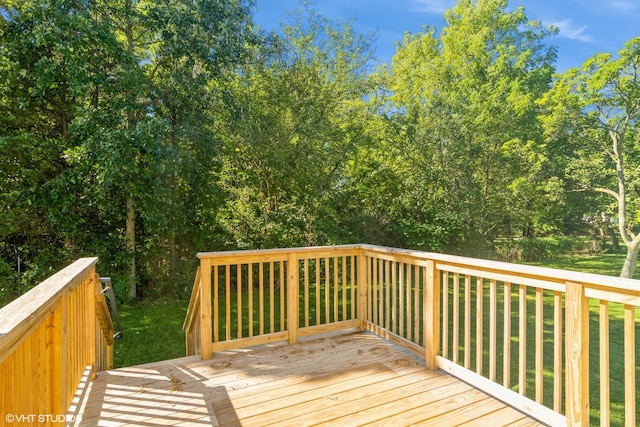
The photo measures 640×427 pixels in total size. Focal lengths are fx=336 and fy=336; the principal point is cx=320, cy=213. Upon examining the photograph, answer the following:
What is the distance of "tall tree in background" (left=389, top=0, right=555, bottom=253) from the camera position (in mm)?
8930

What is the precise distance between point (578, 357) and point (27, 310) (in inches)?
104

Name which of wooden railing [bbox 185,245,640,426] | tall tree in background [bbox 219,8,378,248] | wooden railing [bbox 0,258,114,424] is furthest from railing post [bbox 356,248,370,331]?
tall tree in background [bbox 219,8,378,248]

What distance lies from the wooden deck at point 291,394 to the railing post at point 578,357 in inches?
12.3

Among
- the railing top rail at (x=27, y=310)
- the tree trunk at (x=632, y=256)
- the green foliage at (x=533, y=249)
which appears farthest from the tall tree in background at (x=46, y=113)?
the tree trunk at (x=632, y=256)

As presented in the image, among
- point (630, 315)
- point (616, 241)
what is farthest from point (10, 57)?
point (616, 241)

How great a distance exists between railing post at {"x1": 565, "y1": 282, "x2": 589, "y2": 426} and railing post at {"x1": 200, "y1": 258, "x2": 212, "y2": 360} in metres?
2.71

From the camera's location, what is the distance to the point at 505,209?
10.3 meters

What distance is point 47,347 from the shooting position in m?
1.53

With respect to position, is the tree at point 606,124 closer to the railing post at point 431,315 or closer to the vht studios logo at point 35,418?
the railing post at point 431,315

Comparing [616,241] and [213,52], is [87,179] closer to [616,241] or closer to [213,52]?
[213,52]

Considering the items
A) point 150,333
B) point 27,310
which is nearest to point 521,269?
point 27,310

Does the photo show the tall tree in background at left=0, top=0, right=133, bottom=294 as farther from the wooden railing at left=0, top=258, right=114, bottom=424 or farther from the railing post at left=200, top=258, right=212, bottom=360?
the wooden railing at left=0, top=258, right=114, bottom=424

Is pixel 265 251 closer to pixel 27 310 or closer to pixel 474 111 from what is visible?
pixel 27 310

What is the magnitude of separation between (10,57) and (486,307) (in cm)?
936
